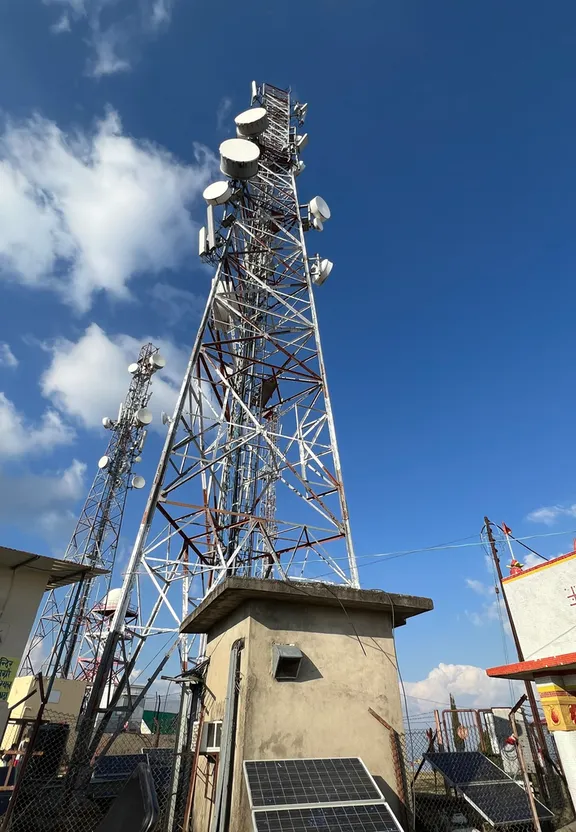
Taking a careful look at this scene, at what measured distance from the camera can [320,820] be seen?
484cm

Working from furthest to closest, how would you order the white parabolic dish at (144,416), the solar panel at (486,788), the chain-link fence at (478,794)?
the white parabolic dish at (144,416) < the solar panel at (486,788) < the chain-link fence at (478,794)

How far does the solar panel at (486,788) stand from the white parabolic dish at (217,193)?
53.8ft

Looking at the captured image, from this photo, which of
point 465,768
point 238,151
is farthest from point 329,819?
point 238,151

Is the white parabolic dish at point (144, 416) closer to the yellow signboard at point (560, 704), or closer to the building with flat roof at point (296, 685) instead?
the building with flat roof at point (296, 685)

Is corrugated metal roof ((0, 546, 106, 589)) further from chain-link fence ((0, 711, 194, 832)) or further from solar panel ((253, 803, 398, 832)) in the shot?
solar panel ((253, 803, 398, 832))

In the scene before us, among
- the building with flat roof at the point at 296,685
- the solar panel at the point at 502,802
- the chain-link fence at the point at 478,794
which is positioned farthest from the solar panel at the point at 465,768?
the building with flat roof at the point at 296,685

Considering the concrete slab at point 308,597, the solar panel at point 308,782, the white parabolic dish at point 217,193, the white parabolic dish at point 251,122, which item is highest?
the white parabolic dish at point 251,122

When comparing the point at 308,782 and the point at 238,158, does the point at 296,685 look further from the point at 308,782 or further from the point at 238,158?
the point at 238,158

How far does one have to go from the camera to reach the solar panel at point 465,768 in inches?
323

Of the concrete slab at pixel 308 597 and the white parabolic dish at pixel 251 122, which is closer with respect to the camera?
the concrete slab at pixel 308 597

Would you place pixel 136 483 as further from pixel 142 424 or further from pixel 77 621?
pixel 77 621

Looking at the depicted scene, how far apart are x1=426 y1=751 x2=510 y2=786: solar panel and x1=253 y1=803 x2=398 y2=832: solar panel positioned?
3924mm

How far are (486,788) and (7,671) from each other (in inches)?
333

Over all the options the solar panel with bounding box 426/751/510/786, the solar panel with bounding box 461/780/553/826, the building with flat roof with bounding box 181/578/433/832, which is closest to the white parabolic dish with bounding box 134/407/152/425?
the building with flat roof with bounding box 181/578/433/832
